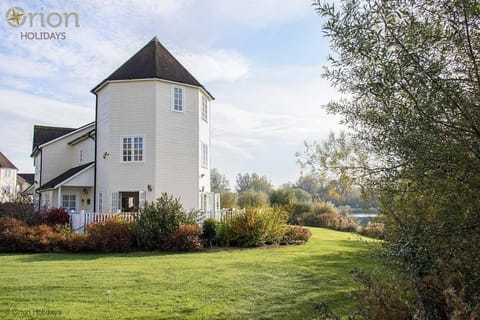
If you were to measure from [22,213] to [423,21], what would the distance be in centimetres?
1937

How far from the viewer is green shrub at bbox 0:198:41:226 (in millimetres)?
18594

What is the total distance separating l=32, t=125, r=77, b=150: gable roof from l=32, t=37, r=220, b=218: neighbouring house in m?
10.4

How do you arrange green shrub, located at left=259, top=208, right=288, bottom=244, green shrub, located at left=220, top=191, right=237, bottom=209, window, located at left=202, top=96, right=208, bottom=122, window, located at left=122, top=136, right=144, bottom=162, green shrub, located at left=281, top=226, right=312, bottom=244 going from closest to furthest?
green shrub, located at left=259, top=208, right=288, bottom=244 < green shrub, located at left=281, top=226, right=312, bottom=244 < window, located at left=122, top=136, right=144, bottom=162 < window, located at left=202, top=96, right=208, bottom=122 < green shrub, located at left=220, top=191, right=237, bottom=209

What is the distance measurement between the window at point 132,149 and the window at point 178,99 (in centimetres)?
265

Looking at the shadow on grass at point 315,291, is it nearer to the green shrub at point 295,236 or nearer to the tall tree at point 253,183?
the green shrub at point 295,236

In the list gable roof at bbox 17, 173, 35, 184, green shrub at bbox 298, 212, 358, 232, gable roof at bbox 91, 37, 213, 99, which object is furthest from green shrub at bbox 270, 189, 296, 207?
gable roof at bbox 17, 173, 35, 184

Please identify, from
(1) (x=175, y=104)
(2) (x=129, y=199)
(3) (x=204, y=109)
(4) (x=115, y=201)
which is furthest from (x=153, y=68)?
(2) (x=129, y=199)

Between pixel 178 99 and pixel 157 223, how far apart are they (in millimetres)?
8930

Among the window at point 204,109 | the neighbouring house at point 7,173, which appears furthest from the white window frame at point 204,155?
the neighbouring house at point 7,173

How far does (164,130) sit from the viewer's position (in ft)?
74.2

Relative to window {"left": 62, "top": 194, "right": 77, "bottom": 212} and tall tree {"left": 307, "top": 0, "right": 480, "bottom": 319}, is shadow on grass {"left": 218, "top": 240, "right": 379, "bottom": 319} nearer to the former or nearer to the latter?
tall tree {"left": 307, "top": 0, "right": 480, "bottom": 319}

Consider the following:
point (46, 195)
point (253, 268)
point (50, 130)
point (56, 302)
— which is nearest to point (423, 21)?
point (56, 302)

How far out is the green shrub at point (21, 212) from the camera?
1859 cm

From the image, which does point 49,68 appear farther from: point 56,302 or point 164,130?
point 56,302
